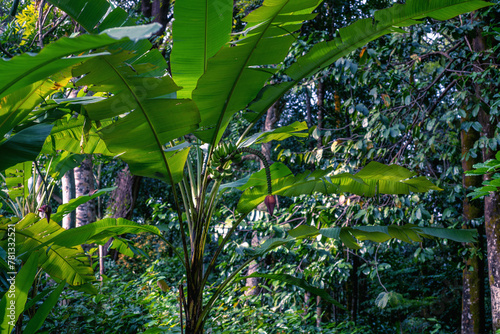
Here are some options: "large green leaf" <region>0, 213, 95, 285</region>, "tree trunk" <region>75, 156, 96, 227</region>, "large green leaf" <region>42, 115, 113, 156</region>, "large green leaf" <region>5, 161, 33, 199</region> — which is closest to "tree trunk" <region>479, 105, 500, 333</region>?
"large green leaf" <region>42, 115, 113, 156</region>

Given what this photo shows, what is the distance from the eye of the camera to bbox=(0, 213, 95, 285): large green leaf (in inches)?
95.9

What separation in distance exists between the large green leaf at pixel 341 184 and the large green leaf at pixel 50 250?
4.36ft

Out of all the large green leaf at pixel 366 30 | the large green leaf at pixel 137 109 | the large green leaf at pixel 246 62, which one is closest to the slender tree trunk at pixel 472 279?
the large green leaf at pixel 366 30

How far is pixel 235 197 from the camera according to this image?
9.00 meters

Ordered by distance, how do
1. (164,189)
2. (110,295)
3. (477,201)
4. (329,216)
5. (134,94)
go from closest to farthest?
(134,94) < (329,216) < (110,295) < (477,201) < (164,189)

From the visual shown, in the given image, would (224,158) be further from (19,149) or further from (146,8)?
(146,8)

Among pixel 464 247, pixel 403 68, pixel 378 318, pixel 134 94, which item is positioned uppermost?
pixel 403 68

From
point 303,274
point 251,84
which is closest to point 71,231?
point 251,84

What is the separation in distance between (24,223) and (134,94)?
58.0 inches

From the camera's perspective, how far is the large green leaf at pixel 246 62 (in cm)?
172

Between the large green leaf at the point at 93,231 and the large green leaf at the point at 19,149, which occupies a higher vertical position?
the large green leaf at the point at 19,149

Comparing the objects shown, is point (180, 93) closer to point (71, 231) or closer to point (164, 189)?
point (71, 231)

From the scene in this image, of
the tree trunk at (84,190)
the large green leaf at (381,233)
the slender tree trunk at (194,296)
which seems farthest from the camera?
the tree trunk at (84,190)

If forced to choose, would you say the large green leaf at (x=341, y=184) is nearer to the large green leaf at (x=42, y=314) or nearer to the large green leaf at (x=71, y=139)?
the large green leaf at (x=71, y=139)
